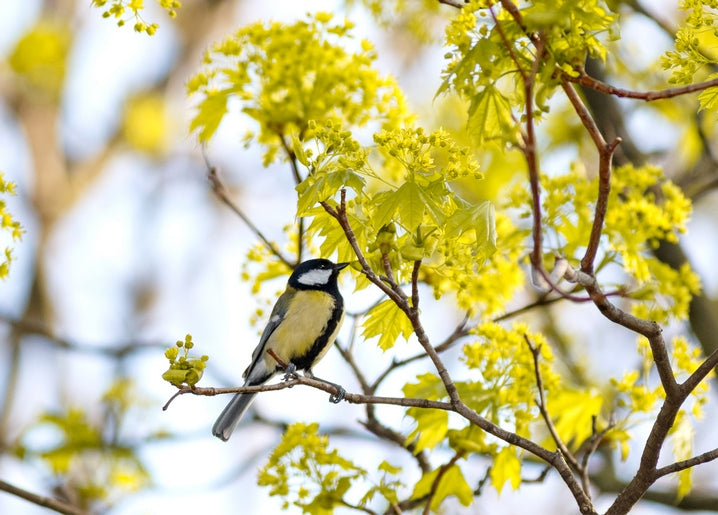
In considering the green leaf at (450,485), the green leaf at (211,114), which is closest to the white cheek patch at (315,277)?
the green leaf at (211,114)

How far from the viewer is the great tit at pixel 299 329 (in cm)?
383

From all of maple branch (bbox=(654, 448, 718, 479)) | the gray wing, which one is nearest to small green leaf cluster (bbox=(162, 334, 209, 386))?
maple branch (bbox=(654, 448, 718, 479))

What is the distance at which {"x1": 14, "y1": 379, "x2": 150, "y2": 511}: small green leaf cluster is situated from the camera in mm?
4871

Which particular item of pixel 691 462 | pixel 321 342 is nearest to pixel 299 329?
pixel 321 342

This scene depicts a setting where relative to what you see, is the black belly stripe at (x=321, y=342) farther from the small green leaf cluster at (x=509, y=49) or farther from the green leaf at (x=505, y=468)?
the small green leaf cluster at (x=509, y=49)

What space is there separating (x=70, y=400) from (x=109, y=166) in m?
3.17

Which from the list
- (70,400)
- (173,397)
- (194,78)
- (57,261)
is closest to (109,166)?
(57,261)

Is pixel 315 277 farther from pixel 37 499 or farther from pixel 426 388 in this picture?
pixel 37 499

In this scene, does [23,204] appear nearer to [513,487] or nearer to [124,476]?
[124,476]

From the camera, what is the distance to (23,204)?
9.45 meters

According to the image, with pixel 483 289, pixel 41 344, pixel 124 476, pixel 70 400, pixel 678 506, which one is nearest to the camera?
pixel 483 289

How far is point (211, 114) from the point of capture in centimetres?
339

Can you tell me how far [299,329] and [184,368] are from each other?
1876 mm

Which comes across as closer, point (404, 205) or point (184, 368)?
point (184, 368)
